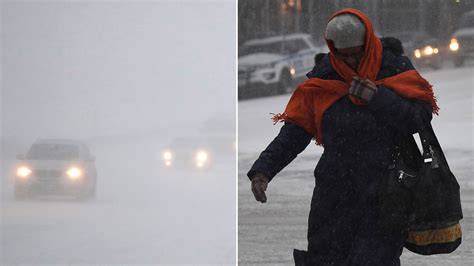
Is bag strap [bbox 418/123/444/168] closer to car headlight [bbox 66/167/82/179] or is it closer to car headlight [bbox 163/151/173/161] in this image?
car headlight [bbox 163/151/173/161]

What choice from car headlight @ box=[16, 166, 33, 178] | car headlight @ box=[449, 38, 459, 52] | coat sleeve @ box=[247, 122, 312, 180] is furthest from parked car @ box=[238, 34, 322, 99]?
Result: coat sleeve @ box=[247, 122, 312, 180]

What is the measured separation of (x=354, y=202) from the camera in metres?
4.83

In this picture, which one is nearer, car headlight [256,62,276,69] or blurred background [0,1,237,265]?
blurred background [0,1,237,265]

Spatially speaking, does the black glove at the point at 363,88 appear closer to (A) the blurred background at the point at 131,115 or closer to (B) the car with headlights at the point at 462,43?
(A) the blurred background at the point at 131,115

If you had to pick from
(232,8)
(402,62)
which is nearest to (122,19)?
(232,8)

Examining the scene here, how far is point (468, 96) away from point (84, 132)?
7.47 feet

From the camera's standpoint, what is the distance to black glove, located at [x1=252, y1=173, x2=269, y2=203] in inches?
190

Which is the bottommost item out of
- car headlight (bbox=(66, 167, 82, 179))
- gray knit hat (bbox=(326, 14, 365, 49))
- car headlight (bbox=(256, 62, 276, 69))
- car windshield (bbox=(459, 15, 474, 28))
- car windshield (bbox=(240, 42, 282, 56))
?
car headlight (bbox=(66, 167, 82, 179))

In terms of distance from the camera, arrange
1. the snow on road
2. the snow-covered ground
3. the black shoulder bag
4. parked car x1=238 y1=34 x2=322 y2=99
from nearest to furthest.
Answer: the black shoulder bag
the snow on road
the snow-covered ground
parked car x1=238 y1=34 x2=322 y2=99

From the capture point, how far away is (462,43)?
8117mm

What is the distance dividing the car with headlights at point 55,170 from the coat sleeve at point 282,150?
3080 mm

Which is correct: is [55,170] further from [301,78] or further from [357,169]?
[357,169]

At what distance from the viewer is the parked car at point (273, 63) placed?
7969 millimetres

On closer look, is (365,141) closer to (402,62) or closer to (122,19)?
(402,62)
